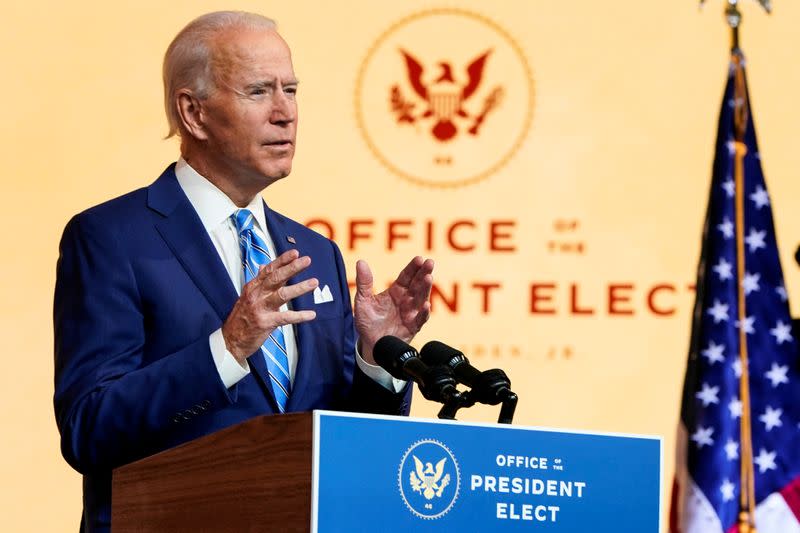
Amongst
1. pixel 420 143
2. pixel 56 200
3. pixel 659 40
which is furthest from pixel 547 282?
pixel 56 200

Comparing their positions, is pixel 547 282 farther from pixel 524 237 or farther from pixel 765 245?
pixel 765 245

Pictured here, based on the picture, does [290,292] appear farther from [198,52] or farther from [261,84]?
[198,52]

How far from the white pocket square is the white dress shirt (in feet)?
0.28

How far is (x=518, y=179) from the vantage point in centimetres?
507

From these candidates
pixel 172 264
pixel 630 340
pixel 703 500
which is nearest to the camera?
pixel 172 264

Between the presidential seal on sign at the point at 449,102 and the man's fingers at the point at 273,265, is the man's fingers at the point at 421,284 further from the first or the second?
the presidential seal on sign at the point at 449,102

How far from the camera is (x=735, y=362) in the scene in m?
4.69

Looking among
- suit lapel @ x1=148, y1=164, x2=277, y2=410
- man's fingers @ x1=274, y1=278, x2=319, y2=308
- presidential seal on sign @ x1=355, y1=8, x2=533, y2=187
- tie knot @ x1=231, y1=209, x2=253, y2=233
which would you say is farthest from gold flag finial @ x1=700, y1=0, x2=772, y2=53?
man's fingers @ x1=274, y1=278, x2=319, y2=308

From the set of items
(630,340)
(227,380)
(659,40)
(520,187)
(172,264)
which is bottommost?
(227,380)

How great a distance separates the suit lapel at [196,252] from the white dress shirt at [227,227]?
0.15ft

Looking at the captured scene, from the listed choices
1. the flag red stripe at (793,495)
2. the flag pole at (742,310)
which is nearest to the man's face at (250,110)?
the flag pole at (742,310)

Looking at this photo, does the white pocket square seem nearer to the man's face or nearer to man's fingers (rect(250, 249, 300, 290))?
the man's face

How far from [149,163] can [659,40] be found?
212 cm

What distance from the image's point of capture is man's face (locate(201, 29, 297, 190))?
265cm
